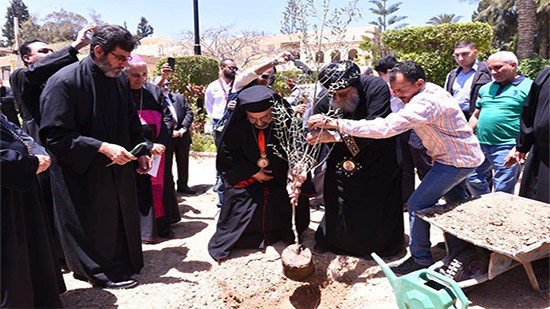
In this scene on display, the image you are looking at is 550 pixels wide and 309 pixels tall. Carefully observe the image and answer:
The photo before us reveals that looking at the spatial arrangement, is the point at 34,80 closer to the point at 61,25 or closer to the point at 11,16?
the point at 61,25

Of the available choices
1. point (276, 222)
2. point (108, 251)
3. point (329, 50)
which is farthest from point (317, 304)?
point (329, 50)

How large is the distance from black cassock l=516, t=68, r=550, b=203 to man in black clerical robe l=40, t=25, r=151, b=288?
3.45 metres

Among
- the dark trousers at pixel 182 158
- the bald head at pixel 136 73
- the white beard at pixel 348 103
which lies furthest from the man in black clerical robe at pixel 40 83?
the dark trousers at pixel 182 158

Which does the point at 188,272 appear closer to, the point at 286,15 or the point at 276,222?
the point at 276,222

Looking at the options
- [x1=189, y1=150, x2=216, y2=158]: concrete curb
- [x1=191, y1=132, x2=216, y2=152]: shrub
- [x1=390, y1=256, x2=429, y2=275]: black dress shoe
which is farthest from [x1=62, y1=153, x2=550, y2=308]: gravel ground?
[x1=191, y1=132, x2=216, y2=152]: shrub

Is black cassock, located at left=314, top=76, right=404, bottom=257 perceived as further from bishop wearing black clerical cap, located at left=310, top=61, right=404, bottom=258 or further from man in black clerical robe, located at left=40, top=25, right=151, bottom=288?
man in black clerical robe, located at left=40, top=25, right=151, bottom=288

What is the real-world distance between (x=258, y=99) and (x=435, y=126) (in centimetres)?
158

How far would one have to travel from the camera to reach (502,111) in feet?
15.4

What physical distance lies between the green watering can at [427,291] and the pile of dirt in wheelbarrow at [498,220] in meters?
0.42

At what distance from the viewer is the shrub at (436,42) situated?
537 inches

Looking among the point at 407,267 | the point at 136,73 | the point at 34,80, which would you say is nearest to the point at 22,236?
the point at 34,80

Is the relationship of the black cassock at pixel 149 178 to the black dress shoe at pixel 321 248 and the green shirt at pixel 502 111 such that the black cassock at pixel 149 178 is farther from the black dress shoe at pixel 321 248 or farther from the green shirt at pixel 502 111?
the green shirt at pixel 502 111

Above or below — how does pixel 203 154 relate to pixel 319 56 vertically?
below

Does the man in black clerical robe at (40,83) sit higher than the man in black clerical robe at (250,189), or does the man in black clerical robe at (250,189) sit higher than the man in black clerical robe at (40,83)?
the man in black clerical robe at (40,83)
